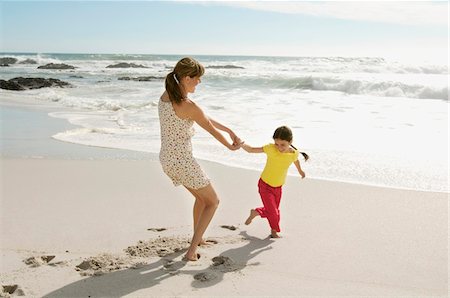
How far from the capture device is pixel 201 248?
406 centimetres

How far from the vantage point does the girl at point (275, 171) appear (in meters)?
4.32

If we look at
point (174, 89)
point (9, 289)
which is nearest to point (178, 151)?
point (174, 89)

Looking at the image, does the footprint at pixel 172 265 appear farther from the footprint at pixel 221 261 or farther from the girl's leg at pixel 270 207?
the girl's leg at pixel 270 207

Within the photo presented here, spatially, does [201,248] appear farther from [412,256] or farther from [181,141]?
[412,256]

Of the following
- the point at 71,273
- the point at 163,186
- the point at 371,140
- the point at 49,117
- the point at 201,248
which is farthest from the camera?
the point at 49,117

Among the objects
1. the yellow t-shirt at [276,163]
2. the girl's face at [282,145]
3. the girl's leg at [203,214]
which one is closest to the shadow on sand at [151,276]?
the girl's leg at [203,214]

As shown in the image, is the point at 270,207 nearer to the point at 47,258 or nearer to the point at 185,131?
the point at 185,131

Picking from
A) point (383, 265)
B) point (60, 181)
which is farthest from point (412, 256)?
point (60, 181)

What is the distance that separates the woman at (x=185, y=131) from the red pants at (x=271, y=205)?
2.41ft

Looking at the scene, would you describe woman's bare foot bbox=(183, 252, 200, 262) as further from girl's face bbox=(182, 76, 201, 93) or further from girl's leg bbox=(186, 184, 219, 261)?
girl's face bbox=(182, 76, 201, 93)

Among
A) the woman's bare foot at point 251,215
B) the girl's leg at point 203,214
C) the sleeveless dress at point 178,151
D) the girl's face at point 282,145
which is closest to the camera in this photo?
the sleeveless dress at point 178,151

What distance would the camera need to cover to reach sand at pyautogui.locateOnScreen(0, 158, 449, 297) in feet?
11.1

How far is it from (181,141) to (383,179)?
3.39 metres

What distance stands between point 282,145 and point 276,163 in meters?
0.19
